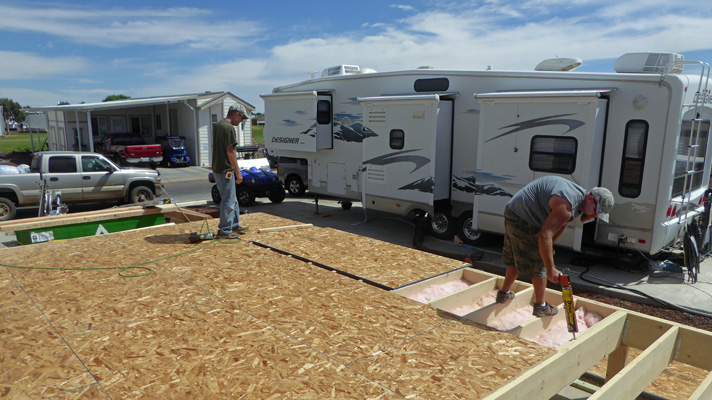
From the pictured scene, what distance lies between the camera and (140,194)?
13031 mm

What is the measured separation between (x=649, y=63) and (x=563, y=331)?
202 inches

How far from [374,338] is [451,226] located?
652cm

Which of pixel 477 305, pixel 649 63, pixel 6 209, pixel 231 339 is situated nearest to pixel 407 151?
pixel 649 63

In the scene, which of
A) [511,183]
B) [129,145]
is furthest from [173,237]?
[129,145]

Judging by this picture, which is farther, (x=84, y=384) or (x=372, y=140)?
(x=372, y=140)

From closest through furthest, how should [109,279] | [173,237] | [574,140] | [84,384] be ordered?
[84,384] < [109,279] < [173,237] < [574,140]

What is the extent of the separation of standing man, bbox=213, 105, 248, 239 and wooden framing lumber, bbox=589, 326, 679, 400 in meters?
4.61

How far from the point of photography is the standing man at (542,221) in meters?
4.03

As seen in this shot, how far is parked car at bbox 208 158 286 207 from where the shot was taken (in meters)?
13.6

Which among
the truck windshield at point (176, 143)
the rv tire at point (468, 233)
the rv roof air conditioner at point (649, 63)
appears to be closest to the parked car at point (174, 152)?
the truck windshield at point (176, 143)

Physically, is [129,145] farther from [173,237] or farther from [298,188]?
[173,237]

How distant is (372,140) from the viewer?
10.1 meters

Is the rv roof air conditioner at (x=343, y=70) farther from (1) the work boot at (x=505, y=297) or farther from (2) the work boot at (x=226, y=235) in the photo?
(1) the work boot at (x=505, y=297)

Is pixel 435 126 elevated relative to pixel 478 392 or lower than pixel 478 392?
elevated
